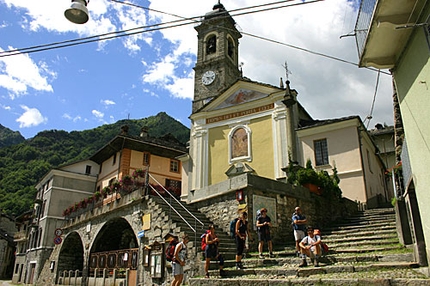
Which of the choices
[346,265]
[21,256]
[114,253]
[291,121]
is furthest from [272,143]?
[21,256]

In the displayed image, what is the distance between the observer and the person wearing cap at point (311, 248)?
898 cm

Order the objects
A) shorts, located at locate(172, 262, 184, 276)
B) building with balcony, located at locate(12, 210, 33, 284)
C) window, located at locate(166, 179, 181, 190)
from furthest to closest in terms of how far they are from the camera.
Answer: building with balcony, located at locate(12, 210, 33, 284)
window, located at locate(166, 179, 181, 190)
shorts, located at locate(172, 262, 184, 276)

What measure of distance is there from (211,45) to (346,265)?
111ft

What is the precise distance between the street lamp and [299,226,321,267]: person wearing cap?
720 cm

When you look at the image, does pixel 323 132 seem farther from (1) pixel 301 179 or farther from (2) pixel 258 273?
(2) pixel 258 273

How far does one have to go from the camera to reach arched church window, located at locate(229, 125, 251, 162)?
2336 cm

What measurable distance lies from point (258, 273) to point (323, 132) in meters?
13.5

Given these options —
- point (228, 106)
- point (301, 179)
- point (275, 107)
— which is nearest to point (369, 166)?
point (275, 107)

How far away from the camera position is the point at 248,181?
1335cm

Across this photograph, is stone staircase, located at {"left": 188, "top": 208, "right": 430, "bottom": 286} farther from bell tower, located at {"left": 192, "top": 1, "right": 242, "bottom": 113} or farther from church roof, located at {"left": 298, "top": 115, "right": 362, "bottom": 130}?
bell tower, located at {"left": 192, "top": 1, "right": 242, "bottom": 113}

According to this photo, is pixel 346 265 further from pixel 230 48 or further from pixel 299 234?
pixel 230 48

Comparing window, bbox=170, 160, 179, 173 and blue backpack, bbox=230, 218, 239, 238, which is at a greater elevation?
window, bbox=170, 160, 179, 173

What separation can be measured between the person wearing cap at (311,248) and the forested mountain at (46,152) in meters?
49.3

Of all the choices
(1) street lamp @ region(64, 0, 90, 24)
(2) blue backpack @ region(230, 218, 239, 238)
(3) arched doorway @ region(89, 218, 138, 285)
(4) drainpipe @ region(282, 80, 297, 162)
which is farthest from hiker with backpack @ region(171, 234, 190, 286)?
(4) drainpipe @ region(282, 80, 297, 162)
